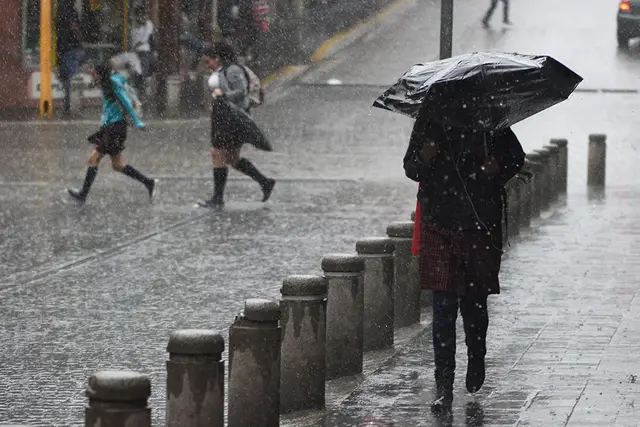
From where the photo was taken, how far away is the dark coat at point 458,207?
8.02 metres

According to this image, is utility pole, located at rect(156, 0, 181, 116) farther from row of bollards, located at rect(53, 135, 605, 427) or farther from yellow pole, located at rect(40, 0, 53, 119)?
row of bollards, located at rect(53, 135, 605, 427)

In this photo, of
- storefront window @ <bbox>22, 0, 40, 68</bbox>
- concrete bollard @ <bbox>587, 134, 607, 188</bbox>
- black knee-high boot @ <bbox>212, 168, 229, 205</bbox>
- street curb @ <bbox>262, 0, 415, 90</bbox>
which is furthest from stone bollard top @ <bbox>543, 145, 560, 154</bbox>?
street curb @ <bbox>262, 0, 415, 90</bbox>

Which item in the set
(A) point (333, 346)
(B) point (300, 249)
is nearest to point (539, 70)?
(A) point (333, 346)

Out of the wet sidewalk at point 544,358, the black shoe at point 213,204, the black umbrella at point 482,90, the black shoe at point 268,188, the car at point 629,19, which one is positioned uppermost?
the car at point 629,19

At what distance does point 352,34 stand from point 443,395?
3065 cm

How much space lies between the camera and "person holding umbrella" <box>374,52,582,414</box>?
801cm

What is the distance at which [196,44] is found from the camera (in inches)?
1345

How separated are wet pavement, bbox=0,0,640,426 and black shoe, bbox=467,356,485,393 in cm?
7

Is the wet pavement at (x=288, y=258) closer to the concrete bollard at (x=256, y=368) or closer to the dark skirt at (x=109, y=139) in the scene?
the concrete bollard at (x=256, y=368)

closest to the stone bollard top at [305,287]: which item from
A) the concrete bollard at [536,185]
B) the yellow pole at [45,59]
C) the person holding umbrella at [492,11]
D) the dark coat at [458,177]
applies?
the dark coat at [458,177]

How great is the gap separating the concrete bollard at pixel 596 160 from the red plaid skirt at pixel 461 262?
12577mm

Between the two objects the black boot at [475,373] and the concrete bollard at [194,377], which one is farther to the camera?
the black boot at [475,373]

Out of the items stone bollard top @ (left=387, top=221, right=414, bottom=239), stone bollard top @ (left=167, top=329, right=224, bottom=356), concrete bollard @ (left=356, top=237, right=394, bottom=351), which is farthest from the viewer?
stone bollard top @ (left=387, top=221, right=414, bottom=239)

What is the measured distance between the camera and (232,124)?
17.5m
